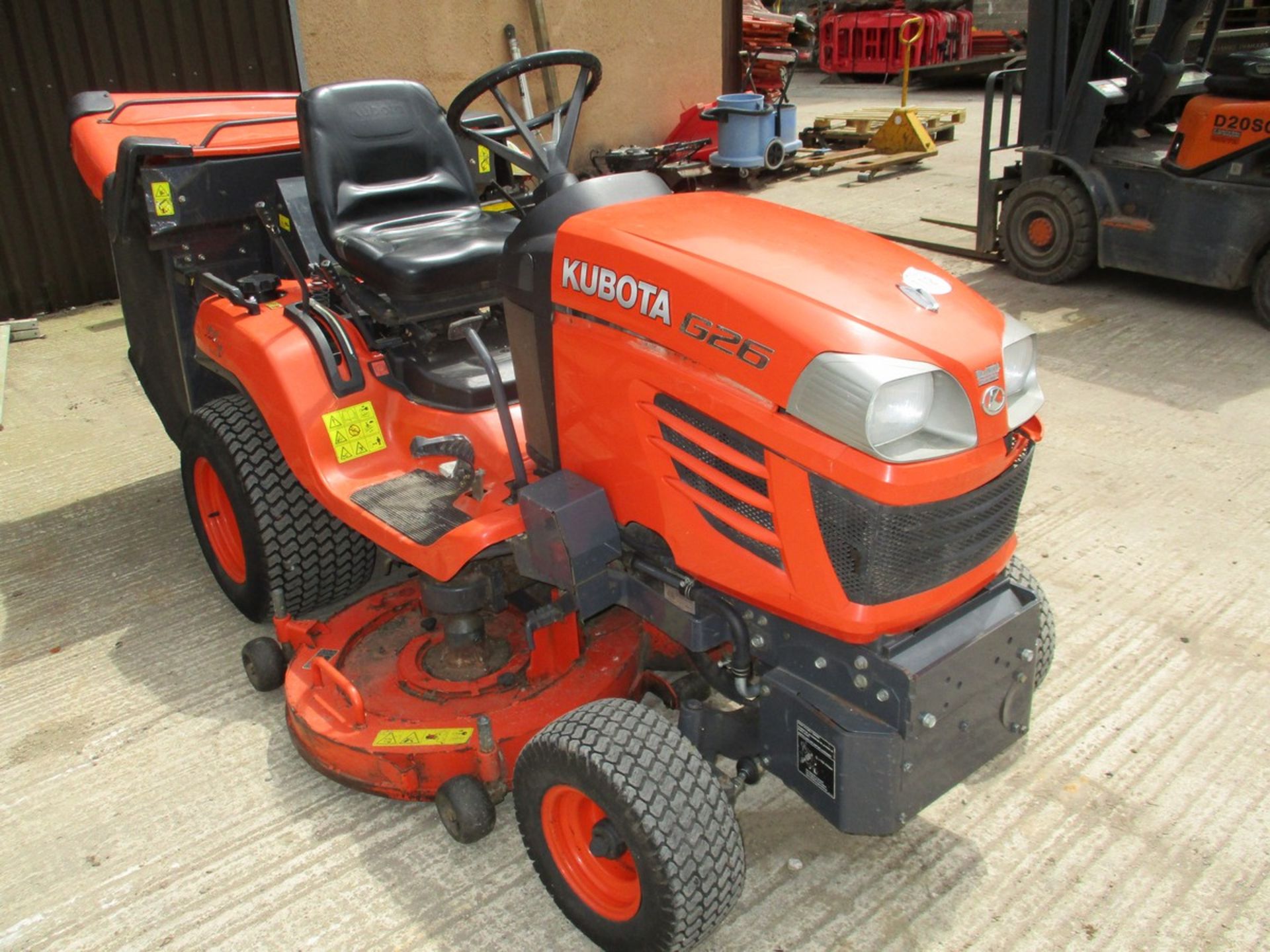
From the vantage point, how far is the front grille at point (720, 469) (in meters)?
1.88

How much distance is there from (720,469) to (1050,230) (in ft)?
15.7

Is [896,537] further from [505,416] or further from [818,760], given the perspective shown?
[505,416]

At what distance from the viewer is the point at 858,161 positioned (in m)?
9.13

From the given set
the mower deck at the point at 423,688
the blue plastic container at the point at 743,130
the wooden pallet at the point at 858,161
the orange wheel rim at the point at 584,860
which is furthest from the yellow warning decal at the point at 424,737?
the wooden pallet at the point at 858,161

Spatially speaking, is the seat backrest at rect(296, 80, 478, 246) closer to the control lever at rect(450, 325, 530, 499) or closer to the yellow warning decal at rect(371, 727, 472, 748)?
the control lever at rect(450, 325, 530, 499)

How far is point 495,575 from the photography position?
102 inches

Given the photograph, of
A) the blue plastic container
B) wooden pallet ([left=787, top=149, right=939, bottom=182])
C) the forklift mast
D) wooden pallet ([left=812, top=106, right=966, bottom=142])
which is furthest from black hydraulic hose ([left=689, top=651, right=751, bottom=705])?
wooden pallet ([left=812, top=106, right=966, bottom=142])

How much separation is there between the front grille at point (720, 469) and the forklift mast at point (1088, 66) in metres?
4.79

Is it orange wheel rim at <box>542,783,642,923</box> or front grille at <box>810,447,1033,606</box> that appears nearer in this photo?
front grille at <box>810,447,1033,606</box>

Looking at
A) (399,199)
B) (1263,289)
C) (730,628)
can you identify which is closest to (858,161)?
(1263,289)

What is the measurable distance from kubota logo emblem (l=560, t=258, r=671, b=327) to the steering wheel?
16.3 inches

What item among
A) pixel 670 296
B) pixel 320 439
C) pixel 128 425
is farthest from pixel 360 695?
pixel 128 425

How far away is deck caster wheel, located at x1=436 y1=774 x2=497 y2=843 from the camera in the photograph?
7.45 feet

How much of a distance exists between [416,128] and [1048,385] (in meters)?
2.89
